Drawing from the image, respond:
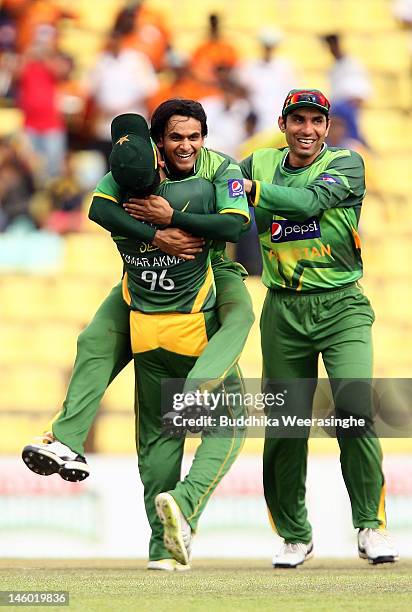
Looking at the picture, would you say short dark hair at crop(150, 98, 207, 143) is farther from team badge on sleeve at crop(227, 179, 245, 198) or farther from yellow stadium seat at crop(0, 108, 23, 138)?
yellow stadium seat at crop(0, 108, 23, 138)

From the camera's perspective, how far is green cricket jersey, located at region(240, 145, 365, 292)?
5930 mm

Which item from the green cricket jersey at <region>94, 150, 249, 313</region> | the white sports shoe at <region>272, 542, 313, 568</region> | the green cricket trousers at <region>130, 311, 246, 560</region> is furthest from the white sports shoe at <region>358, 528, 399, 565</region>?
the green cricket jersey at <region>94, 150, 249, 313</region>

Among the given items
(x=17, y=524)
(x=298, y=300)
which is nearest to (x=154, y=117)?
(x=298, y=300)

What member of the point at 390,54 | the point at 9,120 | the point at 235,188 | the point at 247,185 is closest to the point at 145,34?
the point at 9,120

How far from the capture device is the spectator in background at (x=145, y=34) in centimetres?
1188

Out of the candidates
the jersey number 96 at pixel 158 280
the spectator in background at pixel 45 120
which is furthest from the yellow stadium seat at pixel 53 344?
the jersey number 96 at pixel 158 280

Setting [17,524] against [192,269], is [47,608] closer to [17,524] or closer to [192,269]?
[192,269]

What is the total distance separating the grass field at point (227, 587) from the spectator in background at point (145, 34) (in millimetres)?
6680

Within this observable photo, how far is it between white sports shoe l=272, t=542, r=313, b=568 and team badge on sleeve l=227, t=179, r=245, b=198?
1746 mm

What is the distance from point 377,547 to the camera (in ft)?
19.5

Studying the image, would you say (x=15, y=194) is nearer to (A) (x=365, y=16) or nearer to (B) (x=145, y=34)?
(B) (x=145, y=34)

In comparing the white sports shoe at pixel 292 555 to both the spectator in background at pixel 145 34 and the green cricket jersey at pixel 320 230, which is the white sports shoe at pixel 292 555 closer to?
the green cricket jersey at pixel 320 230

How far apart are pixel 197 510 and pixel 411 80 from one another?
28.0ft

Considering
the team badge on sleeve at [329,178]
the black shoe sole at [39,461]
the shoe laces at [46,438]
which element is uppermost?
the team badge on sleeve at [329,178]
